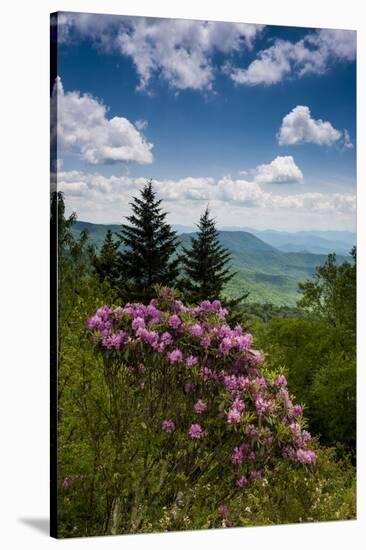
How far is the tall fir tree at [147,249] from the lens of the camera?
9.19 m

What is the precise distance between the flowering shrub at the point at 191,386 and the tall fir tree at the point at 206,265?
15 centimetres

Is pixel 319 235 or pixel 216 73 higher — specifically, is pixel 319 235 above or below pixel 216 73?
below

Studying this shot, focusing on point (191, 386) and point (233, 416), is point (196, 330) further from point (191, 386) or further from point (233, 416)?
point (233, 416)

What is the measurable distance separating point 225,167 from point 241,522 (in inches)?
118

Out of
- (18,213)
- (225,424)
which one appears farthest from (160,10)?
(225,424)

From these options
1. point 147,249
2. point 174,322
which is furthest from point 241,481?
point 147,249

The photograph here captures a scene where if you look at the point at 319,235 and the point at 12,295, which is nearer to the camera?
the point at 12,295

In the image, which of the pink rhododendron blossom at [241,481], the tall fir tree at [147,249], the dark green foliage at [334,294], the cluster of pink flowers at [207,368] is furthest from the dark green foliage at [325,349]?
the tall fir tree at [147,249]

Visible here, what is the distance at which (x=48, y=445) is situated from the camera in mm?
9328

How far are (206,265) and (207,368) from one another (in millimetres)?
907

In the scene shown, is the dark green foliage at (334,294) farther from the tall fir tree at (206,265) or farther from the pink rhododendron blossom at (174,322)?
the pink rhododendron blossom at (174,322)

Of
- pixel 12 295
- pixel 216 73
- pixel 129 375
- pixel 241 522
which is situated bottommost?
pixel 241 522

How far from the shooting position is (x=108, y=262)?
9.16m

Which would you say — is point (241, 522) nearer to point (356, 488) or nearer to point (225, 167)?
point (356, 488)
